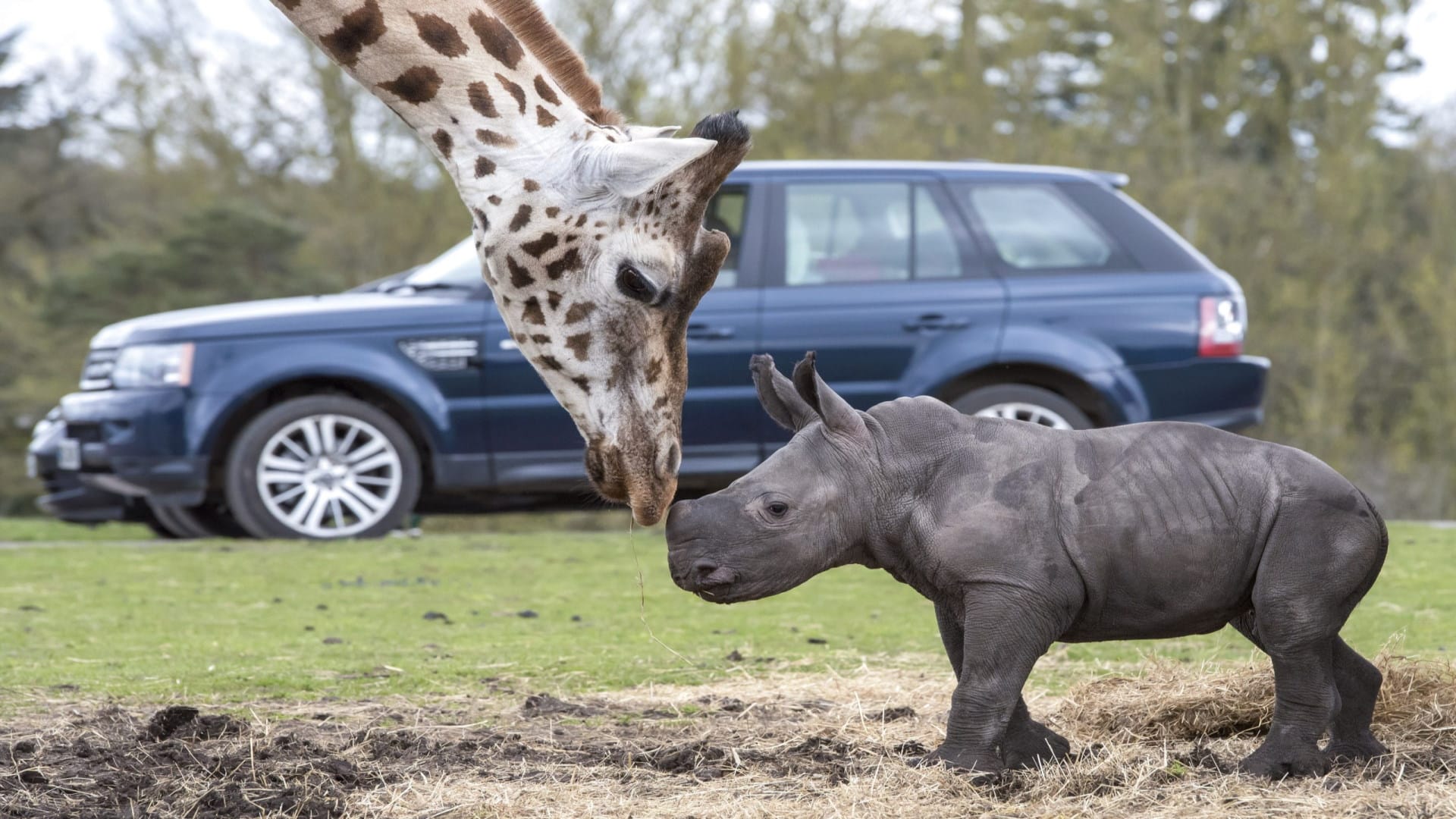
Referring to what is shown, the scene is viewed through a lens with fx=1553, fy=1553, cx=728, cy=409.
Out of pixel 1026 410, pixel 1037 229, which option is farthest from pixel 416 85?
pixel 1037 229

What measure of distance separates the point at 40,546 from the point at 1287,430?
14928 millimetres

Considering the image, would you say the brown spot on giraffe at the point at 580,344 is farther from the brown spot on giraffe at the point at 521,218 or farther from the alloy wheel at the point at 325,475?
the alloy wheel at the point at 325,475

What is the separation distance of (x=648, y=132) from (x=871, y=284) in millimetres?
5453

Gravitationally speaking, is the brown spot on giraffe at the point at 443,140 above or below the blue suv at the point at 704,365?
above

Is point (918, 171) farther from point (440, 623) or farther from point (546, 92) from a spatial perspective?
point (546, 92)

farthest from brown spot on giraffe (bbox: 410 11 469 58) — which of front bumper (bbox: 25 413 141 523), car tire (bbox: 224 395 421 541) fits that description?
front bumper (bbox: 25 413 141 523)

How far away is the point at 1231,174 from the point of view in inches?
783

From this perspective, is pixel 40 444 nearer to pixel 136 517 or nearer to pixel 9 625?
pixel 136 517

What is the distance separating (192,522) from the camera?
994 centimetres

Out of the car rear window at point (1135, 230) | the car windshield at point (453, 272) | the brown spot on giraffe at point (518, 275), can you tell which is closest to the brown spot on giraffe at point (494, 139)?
the brown spot on giraffe at point (518, 275)

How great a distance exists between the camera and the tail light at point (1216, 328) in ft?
29.6

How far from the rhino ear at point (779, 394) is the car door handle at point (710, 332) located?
18.0 feet

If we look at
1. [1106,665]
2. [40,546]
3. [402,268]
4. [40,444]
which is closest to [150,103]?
[402,268]

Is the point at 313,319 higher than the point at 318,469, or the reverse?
the point at 313,319
